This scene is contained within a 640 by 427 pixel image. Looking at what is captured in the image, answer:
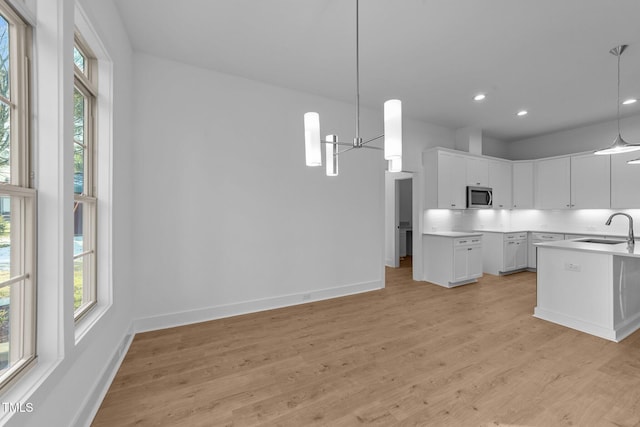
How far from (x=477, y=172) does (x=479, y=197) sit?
52cm

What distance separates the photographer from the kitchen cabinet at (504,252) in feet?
18.5

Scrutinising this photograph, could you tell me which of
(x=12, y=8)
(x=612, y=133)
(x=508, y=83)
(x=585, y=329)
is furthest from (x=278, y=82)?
(x=612, y=133)

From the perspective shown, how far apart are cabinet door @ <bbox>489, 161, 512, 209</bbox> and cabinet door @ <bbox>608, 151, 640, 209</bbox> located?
164 cm

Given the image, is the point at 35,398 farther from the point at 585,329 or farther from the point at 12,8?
the point at 585,329

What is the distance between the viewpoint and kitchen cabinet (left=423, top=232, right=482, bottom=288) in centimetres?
484

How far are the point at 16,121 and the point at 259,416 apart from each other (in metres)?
2.11

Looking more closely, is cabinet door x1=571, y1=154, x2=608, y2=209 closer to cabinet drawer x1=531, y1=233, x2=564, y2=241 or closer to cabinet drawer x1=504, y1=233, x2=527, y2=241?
cabinet drawer x1=531, y1=233, x2=564, y2=241

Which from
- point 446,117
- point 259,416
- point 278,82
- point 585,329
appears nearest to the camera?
point 259,416

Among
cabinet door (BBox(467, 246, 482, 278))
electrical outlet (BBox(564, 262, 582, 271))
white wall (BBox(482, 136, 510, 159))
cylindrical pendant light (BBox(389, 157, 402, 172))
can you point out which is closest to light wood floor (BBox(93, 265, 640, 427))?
electrical outlet (BBox(564, 262, 582, 271))

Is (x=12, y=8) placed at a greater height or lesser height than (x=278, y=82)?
lesser

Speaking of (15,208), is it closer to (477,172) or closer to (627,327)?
(627,327)

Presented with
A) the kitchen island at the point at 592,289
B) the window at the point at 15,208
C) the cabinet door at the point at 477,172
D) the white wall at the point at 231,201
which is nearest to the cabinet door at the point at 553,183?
the cabinet door at the point at 477,172

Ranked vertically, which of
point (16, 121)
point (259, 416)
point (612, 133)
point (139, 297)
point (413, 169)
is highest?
point (612, 133)

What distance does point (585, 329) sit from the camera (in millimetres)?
3047
